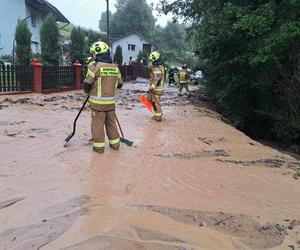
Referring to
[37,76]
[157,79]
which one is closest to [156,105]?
[157,79]

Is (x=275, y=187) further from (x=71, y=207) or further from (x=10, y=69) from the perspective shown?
(x=10, y=69)

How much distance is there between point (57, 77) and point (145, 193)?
15.4m

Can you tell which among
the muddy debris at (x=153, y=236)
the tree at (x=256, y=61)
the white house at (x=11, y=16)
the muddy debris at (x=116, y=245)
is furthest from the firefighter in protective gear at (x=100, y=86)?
the white house at (x=11, y=16)

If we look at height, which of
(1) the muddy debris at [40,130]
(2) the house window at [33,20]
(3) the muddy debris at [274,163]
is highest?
(2) the house window at [33,20]

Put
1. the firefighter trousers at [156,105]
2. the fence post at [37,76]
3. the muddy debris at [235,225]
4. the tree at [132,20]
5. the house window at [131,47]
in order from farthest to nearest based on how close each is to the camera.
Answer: the tree at [132,20] → the house window at [131,47] → the fence post at [37,76] → the firefighter trousers at [156,105] → the muddy debris at [235,225]

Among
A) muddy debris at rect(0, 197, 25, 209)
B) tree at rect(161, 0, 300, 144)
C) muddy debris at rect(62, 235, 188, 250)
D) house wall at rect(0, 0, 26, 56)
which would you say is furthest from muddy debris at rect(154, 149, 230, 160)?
house wall at rect(0, 0, 26, 56)

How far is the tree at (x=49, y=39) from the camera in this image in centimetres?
2383

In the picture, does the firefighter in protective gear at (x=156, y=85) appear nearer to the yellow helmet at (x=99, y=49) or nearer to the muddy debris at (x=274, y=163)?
the yellow helmet at (x=99, y=49)

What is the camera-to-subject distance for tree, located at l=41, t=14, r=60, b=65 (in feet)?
78.2

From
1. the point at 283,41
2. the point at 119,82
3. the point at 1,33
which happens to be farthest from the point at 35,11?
the point at 119,82

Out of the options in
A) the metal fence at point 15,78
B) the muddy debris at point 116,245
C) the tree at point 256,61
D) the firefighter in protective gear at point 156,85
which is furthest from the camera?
the metal fence at point 15,78

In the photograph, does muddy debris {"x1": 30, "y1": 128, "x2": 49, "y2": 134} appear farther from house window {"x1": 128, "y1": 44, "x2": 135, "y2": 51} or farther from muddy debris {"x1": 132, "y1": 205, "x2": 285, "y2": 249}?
house window {"x1": 128, "y1": 44, "x2": 135, "y2": 51}

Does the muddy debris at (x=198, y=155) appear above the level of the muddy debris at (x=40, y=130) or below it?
below

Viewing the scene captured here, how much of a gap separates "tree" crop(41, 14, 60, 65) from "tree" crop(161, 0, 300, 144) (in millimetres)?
10108
